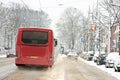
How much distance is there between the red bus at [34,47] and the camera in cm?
2750

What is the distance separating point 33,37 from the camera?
27.8 metres

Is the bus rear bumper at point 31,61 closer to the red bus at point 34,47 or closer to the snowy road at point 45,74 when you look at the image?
the red bus at point 34,47

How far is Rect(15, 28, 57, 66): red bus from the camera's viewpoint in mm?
27500

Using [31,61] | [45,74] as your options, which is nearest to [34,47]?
[31,61]

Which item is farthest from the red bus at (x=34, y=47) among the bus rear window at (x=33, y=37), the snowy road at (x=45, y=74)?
the snowy road at (x=45, y=74)

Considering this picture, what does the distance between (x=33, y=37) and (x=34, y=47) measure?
731 mm

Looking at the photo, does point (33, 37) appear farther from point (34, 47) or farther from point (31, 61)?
point (31, 61)

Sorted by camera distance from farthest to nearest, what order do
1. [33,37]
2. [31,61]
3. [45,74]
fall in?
[33,37] < [31,61] < [45,74]

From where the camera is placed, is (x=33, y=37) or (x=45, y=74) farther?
(x=33, y=37)

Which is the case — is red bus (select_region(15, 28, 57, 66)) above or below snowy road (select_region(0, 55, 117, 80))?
above

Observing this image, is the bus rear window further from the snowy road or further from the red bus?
the snowy road

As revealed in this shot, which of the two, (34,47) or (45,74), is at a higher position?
(34,47)

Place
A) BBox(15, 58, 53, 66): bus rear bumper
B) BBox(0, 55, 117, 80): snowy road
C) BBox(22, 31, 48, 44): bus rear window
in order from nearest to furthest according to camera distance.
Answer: BBox(0, 55, 117, 80): snowy road
BBox(15, 58, 53, 66): bus rear bumper
BBox(22, 31, 48, 44): bus rear window

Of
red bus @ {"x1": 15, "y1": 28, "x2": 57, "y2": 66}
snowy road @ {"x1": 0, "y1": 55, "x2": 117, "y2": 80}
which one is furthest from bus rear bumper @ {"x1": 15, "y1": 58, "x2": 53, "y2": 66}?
snowy road @ {"x1": 0, "y1": 55, "x2": 117, "y2": 80}
